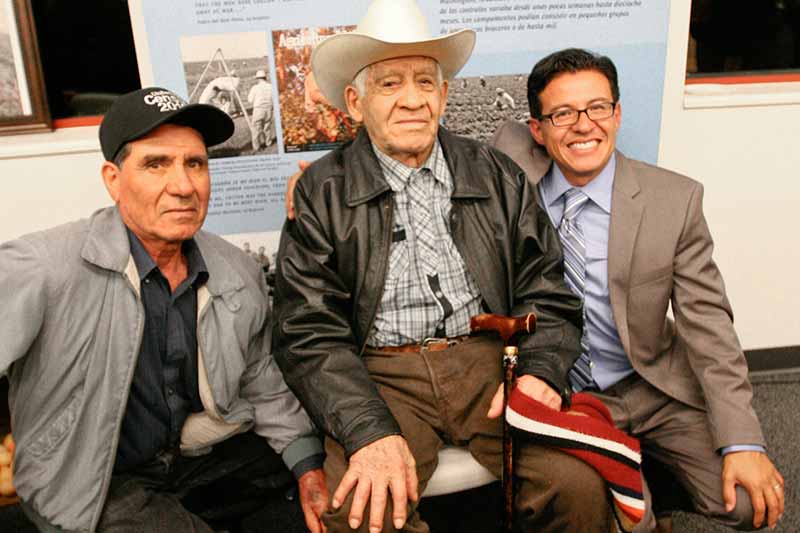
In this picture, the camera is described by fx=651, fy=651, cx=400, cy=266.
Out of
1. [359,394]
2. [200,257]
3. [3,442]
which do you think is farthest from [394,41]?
[3,442]

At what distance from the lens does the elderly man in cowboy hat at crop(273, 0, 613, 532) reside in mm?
1783

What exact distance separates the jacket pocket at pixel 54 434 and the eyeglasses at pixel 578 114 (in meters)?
1.63

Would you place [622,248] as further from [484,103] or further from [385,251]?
[484,103]

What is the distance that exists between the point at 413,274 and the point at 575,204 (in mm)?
628

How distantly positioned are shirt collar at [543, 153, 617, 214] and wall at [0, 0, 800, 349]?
2.68 feet

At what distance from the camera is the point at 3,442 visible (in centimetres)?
233

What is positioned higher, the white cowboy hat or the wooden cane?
the white cowboy hat

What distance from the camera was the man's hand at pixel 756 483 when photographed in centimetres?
182

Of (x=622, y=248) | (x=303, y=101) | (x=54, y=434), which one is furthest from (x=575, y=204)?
(x=54, y=434)

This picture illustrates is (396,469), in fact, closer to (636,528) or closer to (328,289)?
(328,289)

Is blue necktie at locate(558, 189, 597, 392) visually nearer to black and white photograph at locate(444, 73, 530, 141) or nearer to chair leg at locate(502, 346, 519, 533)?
chair leg at locate(502, 346, 519, 533)

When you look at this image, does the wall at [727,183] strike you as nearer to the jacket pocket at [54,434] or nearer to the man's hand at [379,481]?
the jacket pocket at [54,434]

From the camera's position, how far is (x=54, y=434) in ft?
5.44

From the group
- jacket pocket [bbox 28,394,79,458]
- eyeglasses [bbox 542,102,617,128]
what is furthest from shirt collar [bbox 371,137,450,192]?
jacket pocket [bbox 28,394,79,458]
